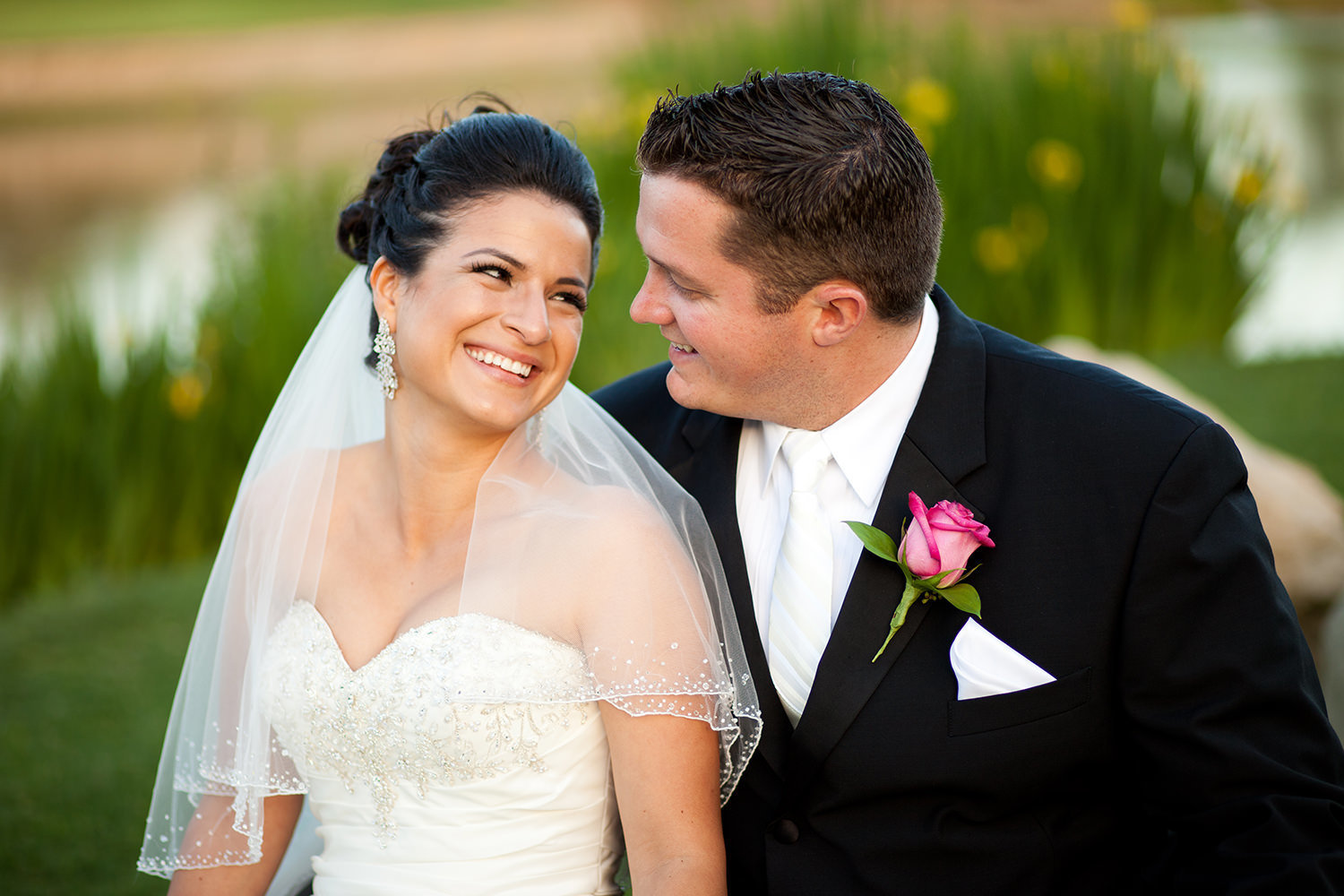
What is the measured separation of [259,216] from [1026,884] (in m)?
5.09

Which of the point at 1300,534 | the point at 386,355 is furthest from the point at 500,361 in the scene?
the point at 1300,534

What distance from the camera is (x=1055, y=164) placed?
557 cm

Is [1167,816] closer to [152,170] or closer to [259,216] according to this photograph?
[259,216]

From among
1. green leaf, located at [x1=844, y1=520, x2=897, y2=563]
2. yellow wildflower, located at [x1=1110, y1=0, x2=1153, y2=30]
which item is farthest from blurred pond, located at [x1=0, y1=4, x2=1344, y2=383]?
green leaf, located at [x1=844, y1=520, x2=897, y2=563]

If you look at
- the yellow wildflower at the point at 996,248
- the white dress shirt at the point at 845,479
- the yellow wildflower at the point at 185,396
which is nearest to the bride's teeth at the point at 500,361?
the white dress shirt at the point at 845,479

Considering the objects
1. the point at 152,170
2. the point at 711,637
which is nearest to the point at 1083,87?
the point at 711,637

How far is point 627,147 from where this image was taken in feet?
19.8

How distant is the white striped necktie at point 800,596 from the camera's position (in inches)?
91.1

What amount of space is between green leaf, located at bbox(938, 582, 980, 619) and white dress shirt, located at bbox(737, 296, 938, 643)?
0.23 meters

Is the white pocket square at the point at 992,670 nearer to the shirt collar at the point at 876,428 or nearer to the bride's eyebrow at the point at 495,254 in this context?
the shirt collar at the point at 876,428

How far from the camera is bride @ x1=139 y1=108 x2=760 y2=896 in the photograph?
232 centimetres

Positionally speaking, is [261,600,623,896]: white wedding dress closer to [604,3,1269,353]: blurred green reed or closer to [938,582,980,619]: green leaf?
[938,582,980,619]: green leaf

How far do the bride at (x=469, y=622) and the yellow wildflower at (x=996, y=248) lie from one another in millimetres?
3428

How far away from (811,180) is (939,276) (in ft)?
11.8
